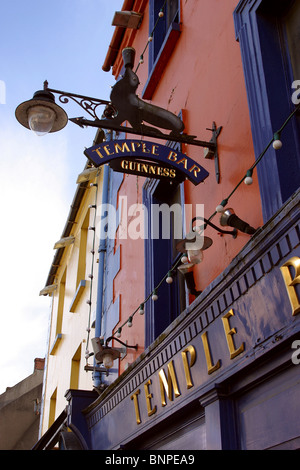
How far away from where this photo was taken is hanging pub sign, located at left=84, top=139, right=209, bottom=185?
16.7ft

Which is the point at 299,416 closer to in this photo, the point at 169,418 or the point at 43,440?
the point at 169,418

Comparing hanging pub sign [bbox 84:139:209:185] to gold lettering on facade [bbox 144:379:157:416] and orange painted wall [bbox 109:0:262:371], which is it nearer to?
orange painted wall [bbox 109:0:262:371]

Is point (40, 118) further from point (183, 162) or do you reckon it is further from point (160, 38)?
point (160, 38)

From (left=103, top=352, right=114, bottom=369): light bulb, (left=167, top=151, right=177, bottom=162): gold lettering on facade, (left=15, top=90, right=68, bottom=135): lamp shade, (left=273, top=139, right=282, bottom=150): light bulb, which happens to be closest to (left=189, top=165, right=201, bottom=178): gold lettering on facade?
(left=167, top=151, right=177, bottom=162): gold lettering on facade

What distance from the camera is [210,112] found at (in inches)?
227

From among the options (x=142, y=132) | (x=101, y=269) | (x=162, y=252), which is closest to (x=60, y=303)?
(x=101, y=269)

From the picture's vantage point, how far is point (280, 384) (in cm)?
355

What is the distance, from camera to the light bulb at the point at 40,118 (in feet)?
19.9

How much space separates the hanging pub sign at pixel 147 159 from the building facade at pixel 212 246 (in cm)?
1

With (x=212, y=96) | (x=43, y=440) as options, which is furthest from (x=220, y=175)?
(x=43, y=440)

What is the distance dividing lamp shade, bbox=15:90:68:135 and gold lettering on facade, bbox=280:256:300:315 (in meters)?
3.51

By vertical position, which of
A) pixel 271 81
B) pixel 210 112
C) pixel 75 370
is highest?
pixel 75 370

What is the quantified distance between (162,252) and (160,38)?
3543 mm

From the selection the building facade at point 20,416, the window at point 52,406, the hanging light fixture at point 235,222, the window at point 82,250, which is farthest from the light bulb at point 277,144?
the building facade at point 20,416
